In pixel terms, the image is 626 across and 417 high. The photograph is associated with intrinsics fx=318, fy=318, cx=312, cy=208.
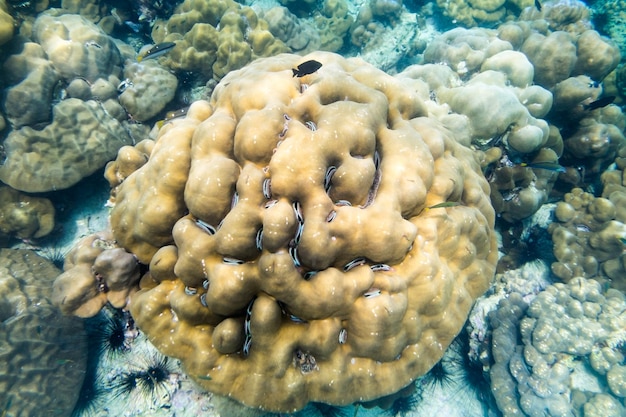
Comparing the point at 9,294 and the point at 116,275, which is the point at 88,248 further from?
the point at 9,294

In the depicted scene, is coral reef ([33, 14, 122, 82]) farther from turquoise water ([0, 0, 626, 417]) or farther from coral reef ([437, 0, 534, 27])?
coral reef ([437, 0, 534, 27])

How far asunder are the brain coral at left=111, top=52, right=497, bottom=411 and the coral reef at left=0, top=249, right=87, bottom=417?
2097 millimetres

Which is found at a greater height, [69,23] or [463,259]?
[69,23]

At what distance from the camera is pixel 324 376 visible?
302cm

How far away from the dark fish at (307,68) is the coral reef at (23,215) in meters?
4.99

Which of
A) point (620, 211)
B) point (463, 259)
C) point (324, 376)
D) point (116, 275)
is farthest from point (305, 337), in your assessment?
point (620, 211)

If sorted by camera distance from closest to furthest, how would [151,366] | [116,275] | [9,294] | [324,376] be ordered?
[324,376]
[116,275]
[151,366]
[9,294]

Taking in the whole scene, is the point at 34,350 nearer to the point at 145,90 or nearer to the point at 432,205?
the point at 145,90

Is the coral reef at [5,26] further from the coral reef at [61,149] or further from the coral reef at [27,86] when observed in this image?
the coral reef at [61,149]

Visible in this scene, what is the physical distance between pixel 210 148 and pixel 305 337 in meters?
2.03

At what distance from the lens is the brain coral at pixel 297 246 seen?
279cm

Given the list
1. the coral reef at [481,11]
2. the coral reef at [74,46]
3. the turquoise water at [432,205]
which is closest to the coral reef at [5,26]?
the turquoise water at [432,205]

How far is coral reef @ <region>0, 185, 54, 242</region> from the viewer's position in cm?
518

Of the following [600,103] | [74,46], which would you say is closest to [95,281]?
[74,46]
